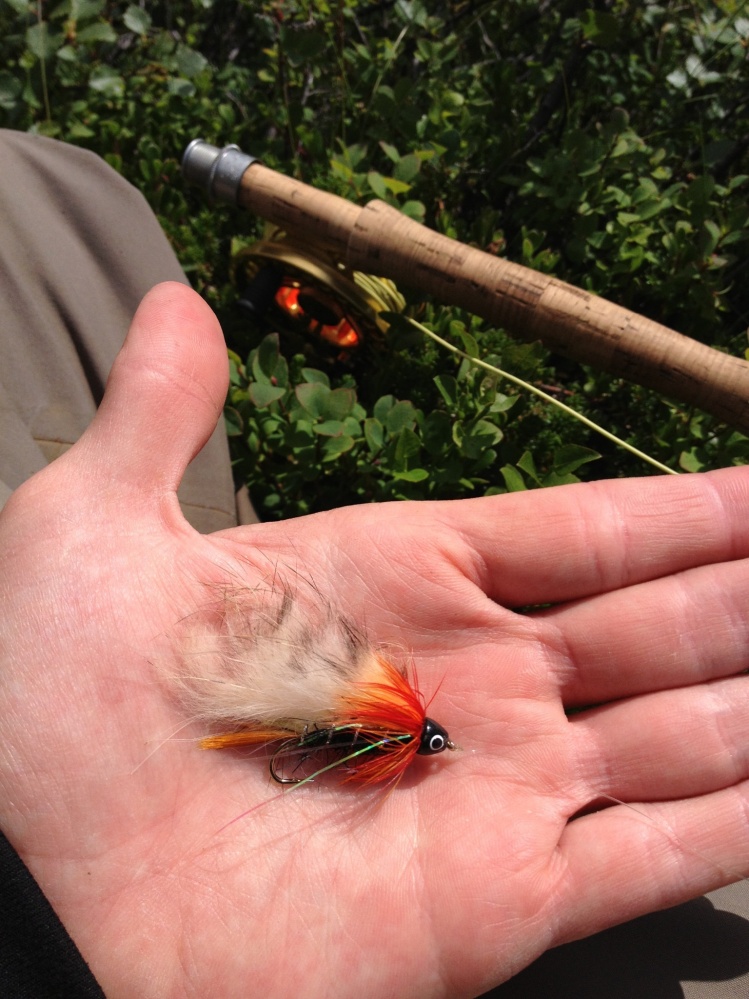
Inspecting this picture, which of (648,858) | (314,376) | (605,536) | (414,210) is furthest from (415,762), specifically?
(414,210)

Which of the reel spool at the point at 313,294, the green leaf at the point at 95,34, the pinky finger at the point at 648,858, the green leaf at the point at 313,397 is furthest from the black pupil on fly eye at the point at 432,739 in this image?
the green leaf at the point at 95,34

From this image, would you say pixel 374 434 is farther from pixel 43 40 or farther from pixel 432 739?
pixel 43 40

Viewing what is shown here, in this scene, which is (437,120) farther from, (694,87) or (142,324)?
(142,324)

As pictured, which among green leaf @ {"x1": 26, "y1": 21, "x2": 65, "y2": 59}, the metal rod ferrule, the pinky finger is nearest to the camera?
the pinky finger

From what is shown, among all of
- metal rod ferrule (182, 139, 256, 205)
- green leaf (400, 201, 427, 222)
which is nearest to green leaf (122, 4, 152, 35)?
metal rod ferrule (182, 139, 256, 205)

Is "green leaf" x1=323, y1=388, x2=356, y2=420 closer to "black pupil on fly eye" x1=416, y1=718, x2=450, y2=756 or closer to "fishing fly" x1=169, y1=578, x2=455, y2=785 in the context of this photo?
"fishing fly" x1=169, y1=578, x2=455, y2=785
